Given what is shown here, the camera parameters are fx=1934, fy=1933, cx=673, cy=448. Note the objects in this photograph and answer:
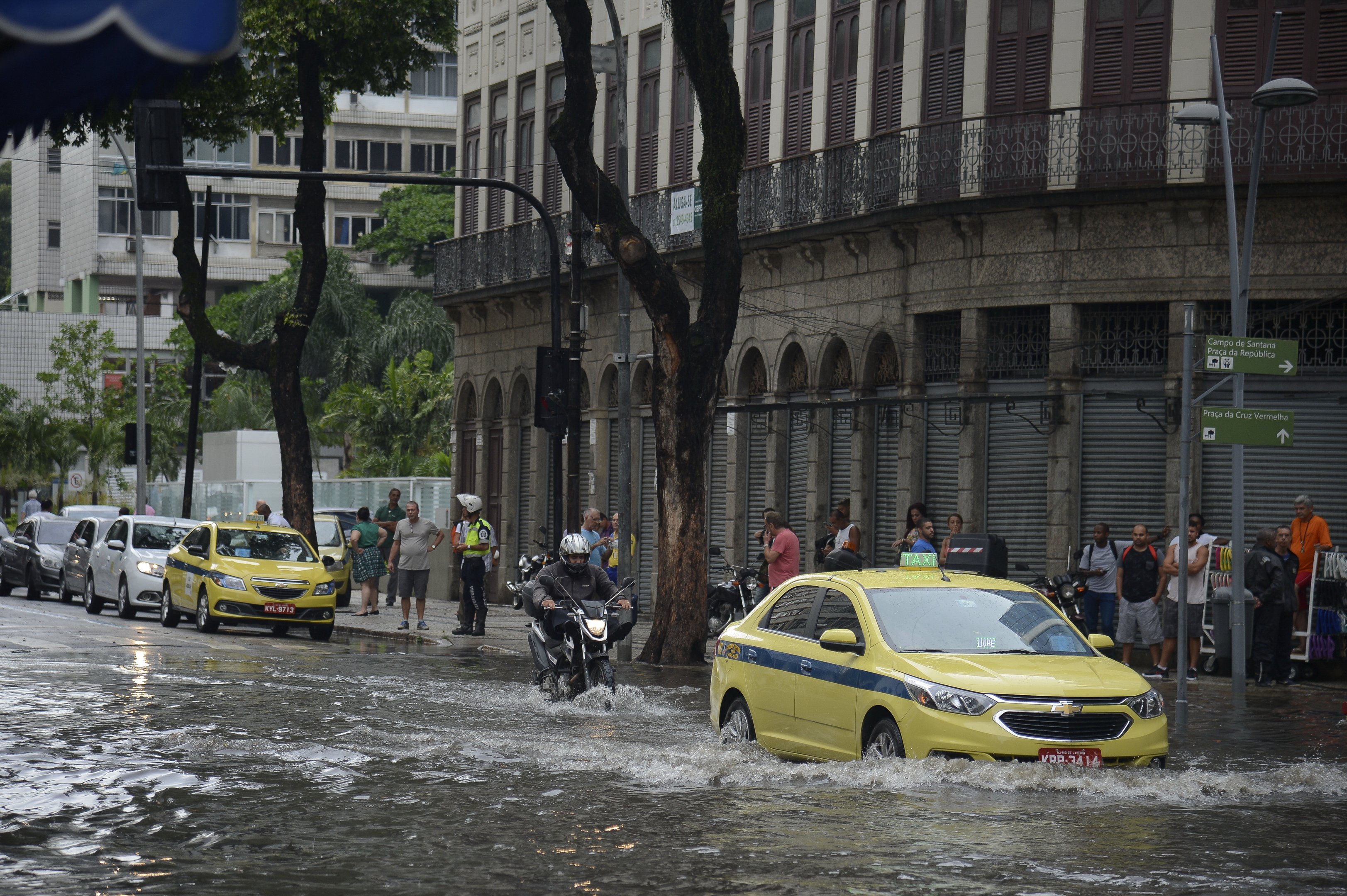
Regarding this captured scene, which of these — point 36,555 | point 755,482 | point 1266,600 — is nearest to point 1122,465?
point 1266,600

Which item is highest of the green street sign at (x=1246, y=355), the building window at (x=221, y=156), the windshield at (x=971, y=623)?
the building window at (x=221, y=156)

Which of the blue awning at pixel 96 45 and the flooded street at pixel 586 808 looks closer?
the blue awning at pixel 96 45

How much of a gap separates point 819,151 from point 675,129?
5.82m

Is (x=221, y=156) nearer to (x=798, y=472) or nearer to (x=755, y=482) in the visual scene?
(x=755, y=482)

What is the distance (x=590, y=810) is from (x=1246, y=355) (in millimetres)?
7875

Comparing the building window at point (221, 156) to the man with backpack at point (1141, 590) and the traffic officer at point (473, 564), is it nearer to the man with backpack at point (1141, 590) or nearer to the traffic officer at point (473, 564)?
the traffic officer at point (473, 564)

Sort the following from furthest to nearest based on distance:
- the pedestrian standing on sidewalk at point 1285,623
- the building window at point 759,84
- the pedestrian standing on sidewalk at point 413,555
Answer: the building window at point 759,84, the pedestrian standing on sidewalk at point 413,555, the pedestrian standing on sidewalk at point 1285,623

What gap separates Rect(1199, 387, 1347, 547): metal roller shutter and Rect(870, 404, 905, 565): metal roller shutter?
15.6 ft

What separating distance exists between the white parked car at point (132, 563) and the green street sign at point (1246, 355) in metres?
19.0

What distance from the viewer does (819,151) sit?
92.4 ft

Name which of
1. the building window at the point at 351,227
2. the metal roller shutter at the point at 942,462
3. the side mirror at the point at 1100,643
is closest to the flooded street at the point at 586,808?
the side mirror at the point at 1100,643

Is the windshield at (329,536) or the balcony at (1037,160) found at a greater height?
the balcony at (1037,160)

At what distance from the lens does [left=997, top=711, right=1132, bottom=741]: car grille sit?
1089 centimetres

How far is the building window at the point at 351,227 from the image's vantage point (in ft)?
300
